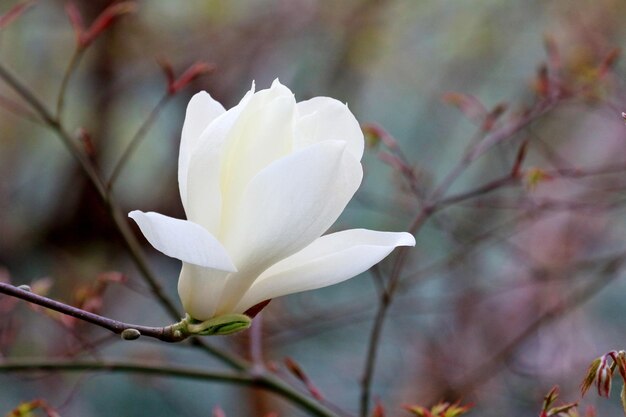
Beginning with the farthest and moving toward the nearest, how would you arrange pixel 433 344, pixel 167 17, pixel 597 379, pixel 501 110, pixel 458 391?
pixel 167 17 → pixel 433 344 → pixel 458 391 → pixel 501 110 → pixel 597 379

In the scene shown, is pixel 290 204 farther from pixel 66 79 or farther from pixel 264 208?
pixel 66 79

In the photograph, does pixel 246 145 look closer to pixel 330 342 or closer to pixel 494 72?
pixel 330 342

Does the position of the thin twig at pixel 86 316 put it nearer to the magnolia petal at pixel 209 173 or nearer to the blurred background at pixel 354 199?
the magnolia petal at pixel 209 173

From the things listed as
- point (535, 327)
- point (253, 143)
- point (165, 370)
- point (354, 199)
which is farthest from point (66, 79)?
point (354, 199)

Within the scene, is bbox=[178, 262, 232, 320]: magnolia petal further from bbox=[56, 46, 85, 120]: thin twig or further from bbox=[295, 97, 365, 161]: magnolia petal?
bbox=[56, 46, 85, 120]: thin twig

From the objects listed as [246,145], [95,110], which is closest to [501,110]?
[246,145]

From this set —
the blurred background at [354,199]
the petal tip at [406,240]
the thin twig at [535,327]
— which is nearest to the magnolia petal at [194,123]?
the petal tip at [406,240]

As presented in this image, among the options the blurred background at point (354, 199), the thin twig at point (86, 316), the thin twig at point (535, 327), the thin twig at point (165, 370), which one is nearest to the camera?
the thin twig at point (86, 316)
